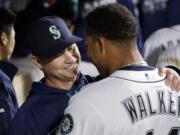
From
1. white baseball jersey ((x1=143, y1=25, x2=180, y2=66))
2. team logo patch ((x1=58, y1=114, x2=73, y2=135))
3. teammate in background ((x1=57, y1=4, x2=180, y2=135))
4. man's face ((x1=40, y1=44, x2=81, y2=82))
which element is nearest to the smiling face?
man's face ((x1=40, y1=44, x2=81, y2=82))

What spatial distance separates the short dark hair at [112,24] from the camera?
164 cm

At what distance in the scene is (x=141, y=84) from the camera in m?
1.64

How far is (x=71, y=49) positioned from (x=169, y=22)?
2044 millimetres

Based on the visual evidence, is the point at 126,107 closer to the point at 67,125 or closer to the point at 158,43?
the point at 67,125

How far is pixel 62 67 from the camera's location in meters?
1.87

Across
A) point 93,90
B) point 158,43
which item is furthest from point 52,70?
point 158,43

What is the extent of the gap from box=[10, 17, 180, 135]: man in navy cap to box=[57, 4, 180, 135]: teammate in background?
7.1 inches

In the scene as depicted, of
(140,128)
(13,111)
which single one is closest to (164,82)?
(140,128)

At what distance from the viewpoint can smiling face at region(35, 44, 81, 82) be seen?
188cm

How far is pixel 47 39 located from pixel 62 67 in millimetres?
117

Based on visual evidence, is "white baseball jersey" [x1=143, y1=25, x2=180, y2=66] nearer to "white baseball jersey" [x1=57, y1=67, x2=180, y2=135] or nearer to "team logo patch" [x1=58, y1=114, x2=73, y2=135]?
"white baseball jersey" [x1=57, y1=67, x2=180, y2=135]

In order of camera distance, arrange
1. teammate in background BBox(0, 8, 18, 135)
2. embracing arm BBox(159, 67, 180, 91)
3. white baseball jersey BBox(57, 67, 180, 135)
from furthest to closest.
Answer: teammate in background BBox(0, 8, 18, 135) → embracing arm BBox(159, 67, 180, 91) → white baseball jersey BBox(57, 67, 180, 135)

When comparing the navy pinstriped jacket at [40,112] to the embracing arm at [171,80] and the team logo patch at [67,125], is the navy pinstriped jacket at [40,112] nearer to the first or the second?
the team logo patch at [67,125]

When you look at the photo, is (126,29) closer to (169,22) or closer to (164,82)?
(164,82)
